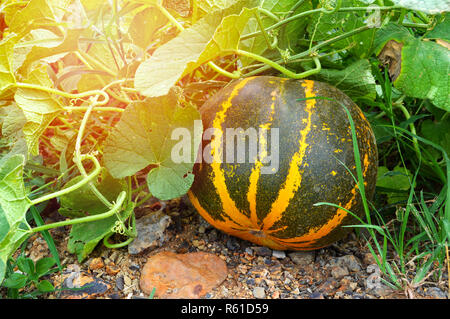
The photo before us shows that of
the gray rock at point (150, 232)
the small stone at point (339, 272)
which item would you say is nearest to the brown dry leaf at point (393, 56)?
the small stone at point (339, 272)

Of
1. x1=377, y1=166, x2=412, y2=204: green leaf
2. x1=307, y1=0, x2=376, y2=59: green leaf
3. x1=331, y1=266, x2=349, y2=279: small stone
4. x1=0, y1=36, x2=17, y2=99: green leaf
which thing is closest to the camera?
x1=0, y1=36, x2=17, y2=99: green leaf

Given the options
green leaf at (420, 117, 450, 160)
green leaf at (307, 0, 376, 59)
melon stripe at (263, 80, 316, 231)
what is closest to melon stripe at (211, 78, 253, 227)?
melon stripe at (263, 80, 316, 231)

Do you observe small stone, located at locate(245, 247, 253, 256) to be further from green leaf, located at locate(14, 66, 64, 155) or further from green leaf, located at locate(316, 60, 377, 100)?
green leaf, located at locate(14, 66, 64, 155)

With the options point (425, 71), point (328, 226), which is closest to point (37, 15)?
point (328, 226)

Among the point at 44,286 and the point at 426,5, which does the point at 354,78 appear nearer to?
the point at 426,5

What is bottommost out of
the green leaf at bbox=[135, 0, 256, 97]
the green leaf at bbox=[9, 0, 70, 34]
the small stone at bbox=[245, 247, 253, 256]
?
the small stone at bbox=[245, 247, 253, 256]

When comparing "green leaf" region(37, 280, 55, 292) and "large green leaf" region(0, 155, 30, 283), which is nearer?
"large green leaf" region(0, 155, 30, 283)

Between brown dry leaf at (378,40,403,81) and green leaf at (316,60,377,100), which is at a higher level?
brown dry leaf at (378,40,403,81)
